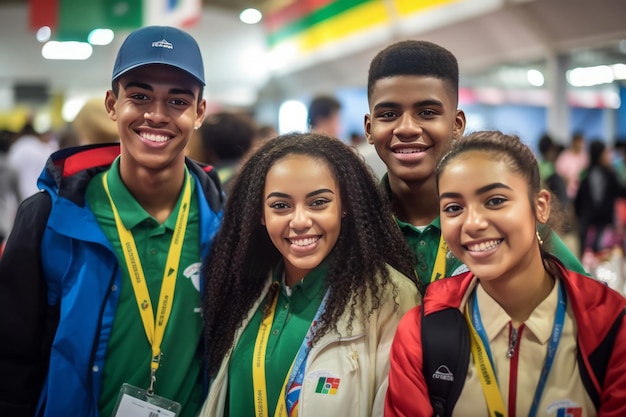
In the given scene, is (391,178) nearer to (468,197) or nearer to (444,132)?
(444,132)

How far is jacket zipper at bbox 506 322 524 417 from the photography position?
1.85 meters

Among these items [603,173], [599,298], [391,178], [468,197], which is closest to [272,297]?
[391,178]

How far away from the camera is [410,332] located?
6.51 feet

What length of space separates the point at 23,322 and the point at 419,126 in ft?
5.21

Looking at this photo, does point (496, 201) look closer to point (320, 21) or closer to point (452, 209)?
point (452, 209)

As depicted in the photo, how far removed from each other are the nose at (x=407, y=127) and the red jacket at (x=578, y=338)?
58 centimetres

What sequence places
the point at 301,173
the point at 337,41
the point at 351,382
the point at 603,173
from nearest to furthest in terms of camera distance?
the point at 351,382, the point at 301,173, the point at 603,173, the point at 337,41

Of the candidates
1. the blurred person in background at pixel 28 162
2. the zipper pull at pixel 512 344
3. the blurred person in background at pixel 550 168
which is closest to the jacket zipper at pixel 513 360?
the zipper pull at pixel 512 344

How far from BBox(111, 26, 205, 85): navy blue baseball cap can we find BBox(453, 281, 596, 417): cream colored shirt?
4.83ft

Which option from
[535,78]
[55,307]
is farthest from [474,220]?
[535,78]

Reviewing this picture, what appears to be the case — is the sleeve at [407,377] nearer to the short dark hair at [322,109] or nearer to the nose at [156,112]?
the nose at [156,112]

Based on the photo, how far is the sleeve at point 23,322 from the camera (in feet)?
7.64

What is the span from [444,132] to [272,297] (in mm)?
880

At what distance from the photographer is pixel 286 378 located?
7.17 ft
